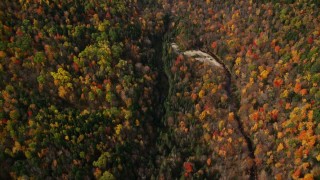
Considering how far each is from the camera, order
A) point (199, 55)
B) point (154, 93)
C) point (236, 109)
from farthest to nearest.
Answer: point (199, 55) < point (154, 93) < point (236, 109)

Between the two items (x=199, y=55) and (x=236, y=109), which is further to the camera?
(x=199, y=55)

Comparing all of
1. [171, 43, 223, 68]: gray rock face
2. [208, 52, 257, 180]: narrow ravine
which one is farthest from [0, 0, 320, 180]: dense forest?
[171, 43, 223, 68]: gray rock face

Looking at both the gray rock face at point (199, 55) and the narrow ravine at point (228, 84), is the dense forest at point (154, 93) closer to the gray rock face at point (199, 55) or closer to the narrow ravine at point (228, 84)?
the narrow ravine at point (228, 84)

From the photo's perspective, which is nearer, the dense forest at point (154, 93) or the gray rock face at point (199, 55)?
the dense forest at point (154, 93)

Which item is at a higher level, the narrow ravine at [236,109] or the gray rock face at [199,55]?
the gray rock face at [199,55]

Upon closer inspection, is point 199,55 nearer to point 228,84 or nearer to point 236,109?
point 228,84

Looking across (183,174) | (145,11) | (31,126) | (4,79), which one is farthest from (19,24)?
Answer: (183,174)

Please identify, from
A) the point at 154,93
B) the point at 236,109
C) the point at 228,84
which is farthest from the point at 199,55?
the point at 236,109

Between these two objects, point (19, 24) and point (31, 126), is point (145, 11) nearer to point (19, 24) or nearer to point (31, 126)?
point (19, 24)

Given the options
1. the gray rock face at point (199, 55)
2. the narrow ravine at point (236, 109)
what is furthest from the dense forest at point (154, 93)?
the gray rock face at point (199, 55)
